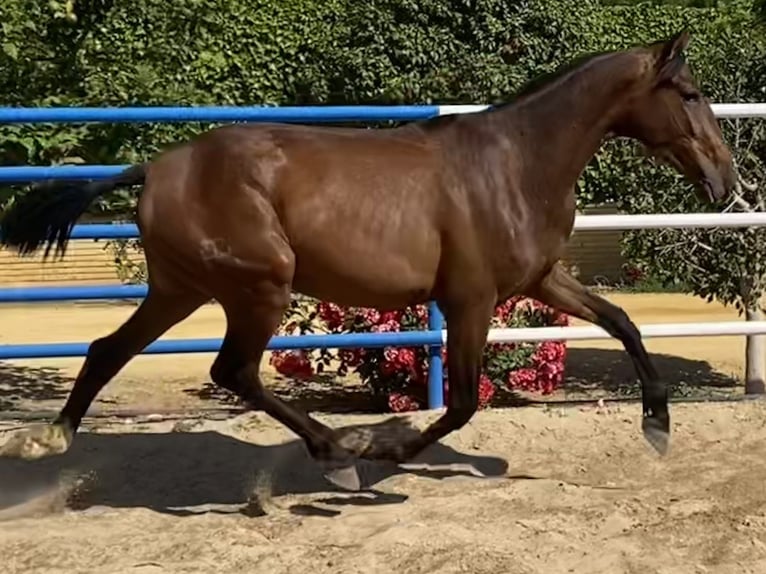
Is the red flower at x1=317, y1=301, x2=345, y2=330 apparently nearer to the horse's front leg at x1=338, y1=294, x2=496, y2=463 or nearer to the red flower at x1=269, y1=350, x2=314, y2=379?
the red flower at x1=269, y1=350, x2=314, y2=379

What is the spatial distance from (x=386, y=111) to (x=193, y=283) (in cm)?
147

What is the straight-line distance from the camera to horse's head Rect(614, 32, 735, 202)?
4477mm

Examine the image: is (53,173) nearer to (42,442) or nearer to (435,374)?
(42,442)

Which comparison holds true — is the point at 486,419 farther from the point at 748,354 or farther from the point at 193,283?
the point at 748,354

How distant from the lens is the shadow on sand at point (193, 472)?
4.68 meters

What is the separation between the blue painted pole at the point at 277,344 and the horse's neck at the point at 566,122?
4.27ft

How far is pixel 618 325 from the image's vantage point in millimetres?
4820

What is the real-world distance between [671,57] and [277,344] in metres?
2.08

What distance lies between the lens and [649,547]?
394 cm

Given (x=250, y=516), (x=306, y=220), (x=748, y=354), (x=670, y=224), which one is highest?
(x=306, y=220)

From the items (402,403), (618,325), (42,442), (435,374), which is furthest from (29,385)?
(618,325)

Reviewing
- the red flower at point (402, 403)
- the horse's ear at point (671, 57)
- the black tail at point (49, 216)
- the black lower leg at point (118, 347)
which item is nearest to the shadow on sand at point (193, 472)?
the black lower leg at point (118, 347)

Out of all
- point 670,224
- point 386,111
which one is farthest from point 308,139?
point 670,224

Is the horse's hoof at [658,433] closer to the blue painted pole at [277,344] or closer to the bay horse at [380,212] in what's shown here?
the bay horse at [380,212]
